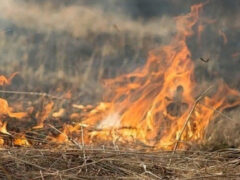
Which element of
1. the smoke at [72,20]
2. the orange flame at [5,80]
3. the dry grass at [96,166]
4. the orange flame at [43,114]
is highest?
the smoke at [72,20]

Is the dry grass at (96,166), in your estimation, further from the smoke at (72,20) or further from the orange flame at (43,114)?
the smoke at (72,20)

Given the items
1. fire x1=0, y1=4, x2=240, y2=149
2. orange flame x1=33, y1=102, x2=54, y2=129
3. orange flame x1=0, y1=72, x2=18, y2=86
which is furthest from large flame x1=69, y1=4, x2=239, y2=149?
orange flame x1=0, y1=72, x2=18, y2=86

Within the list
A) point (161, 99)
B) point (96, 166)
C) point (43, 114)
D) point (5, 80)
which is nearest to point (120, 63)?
point (161, 99)

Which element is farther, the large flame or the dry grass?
the large flame

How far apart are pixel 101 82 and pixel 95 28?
3.04 ft

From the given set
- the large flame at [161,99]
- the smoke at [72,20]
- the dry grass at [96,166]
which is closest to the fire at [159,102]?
the large flame at [161,99]

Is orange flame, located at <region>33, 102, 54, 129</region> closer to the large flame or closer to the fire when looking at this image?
the fire

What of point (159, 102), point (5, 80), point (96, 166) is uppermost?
point (5, 80)

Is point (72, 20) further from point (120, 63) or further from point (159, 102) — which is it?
point (159, 102)

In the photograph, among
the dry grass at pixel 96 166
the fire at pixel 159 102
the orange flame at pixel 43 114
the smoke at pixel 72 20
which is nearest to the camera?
the dry grass at pixel 96 166

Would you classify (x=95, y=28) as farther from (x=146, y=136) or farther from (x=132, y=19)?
(x=146, y=136)

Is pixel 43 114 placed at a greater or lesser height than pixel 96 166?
greater

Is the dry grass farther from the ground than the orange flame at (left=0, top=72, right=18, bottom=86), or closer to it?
closer to it

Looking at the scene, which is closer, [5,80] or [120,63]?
[5,80]
